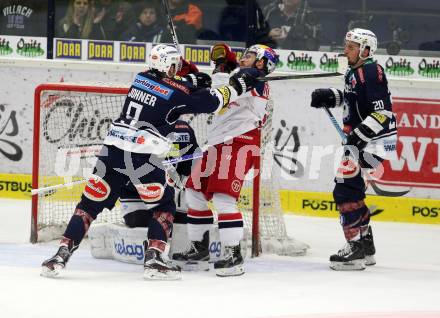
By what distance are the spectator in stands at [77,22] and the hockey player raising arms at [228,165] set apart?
9.27 ft

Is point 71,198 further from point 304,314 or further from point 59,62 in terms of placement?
point 304,314

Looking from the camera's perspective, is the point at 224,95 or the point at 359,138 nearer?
the point at 224,95

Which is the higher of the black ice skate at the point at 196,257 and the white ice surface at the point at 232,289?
the black ice skate at the point at 196,257

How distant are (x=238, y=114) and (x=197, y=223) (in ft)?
2.22

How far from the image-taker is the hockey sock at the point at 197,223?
20.5ft

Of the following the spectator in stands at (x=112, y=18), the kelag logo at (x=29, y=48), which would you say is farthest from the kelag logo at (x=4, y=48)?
the spectator in stands at (x=112, y=18)

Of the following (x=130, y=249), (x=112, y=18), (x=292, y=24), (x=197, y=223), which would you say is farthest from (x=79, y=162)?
(x=292, y=24)

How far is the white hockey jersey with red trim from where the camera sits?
6270 millimetres

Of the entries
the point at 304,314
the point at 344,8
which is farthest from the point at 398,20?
the point at 304,314

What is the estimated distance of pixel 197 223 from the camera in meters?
6.27

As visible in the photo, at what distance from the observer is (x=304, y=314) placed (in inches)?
200

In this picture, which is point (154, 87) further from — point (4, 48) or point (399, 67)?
point (4, 48)

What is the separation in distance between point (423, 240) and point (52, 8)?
11.9ft

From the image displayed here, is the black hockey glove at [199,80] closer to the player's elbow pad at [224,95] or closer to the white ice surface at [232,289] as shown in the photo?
the player's elbow pad at [224,95]
